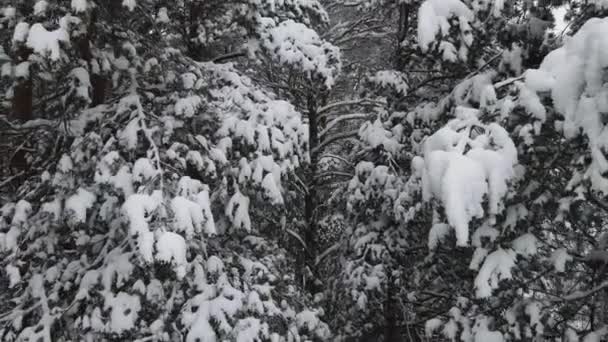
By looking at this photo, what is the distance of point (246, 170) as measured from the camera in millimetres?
4887

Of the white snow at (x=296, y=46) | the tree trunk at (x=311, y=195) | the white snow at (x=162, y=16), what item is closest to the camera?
the white snow at (x=162, y=16)

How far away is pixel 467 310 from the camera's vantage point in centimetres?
495

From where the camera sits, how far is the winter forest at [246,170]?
333 centimetres

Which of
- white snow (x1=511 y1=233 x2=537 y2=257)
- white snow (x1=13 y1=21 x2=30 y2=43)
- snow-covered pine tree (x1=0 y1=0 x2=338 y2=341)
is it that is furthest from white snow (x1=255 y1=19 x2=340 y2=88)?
white snow (x1=511 y1=233 x2=537 y2=257)

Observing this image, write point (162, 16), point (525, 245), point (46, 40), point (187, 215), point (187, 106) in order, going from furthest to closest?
point (162, 16) → point (187, 106) → point (525, 245) → point (187, 215) → point (46, 40)

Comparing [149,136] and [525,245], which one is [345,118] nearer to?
[149,136]

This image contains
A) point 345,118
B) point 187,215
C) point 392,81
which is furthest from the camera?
point 345,118

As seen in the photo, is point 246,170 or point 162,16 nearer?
point 246,170

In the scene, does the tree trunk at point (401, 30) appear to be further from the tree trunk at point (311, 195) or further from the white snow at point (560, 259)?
the white snow at point (560, 259)

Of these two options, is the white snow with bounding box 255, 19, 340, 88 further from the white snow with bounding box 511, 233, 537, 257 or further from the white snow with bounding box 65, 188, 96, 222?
the white snow with bounding box 511, 233, 537, 257

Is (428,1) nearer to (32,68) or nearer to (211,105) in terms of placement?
(211,105)

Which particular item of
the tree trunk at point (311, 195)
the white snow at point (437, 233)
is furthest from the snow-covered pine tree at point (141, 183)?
the tree trunk at point (311, 195)

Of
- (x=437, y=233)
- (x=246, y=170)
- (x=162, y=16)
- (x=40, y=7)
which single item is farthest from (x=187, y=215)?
(x=162, y=16)

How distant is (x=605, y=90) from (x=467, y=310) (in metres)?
2.88
